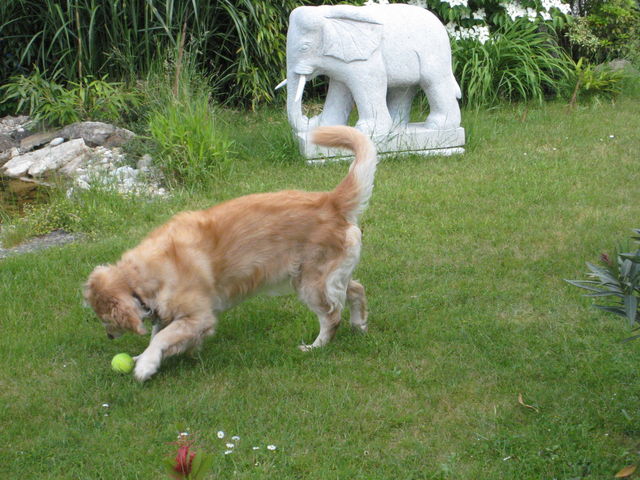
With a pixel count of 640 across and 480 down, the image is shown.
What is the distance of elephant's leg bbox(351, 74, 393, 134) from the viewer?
827 cm

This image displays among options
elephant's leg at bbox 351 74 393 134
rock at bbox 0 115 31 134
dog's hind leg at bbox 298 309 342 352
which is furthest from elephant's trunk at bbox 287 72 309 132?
rock at bbox 0 115 31 134

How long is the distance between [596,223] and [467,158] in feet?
7.37

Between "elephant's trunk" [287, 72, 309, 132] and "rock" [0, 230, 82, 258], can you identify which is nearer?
"rock" [0, 230, 82, 258]

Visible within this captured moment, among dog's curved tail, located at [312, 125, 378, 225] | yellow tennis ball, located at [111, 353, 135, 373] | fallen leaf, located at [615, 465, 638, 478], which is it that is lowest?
yellow tennis ball, located at [111, 353, 135, 373]

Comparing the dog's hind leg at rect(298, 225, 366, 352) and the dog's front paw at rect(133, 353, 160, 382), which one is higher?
the dog's hind leg at rect(298, 225, 366, 352)

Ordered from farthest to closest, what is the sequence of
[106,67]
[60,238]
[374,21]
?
[106,67] < [374,21] < [60,238]

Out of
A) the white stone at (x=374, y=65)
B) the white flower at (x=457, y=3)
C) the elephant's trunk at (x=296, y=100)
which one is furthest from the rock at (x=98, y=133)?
the white flower at (x=457, y=3)

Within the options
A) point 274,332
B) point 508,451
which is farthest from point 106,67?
point 508,451

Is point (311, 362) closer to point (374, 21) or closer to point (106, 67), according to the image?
point (374, 21)

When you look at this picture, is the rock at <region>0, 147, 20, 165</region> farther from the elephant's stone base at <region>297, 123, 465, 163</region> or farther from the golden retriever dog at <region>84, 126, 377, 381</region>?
the golden retriever dog at <region>84, 126, 377, 381</region>

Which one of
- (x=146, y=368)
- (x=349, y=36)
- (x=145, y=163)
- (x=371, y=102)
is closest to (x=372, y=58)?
(x=349, y=36)

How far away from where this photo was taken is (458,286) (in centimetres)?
542

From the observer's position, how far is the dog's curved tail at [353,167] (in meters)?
4.58

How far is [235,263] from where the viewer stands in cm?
450
